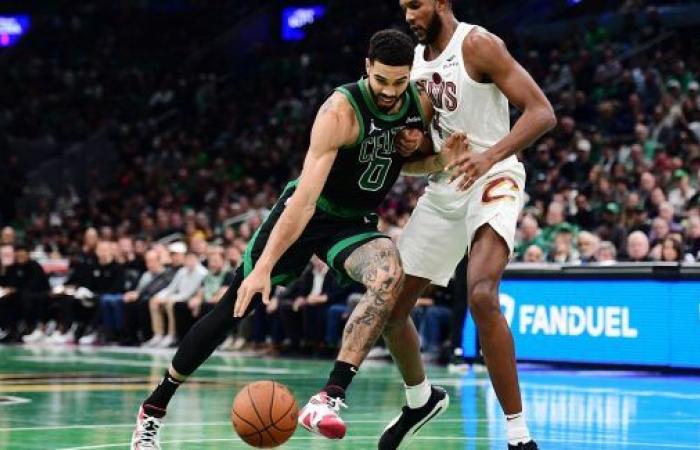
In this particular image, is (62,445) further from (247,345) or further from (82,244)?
(82,244)

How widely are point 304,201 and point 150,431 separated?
4.69ft

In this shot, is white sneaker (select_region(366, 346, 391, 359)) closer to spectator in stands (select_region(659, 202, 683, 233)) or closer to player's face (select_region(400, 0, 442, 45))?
spectator in stands (select_region(659, 202, 683, 233))

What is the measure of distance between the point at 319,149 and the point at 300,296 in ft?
35.9

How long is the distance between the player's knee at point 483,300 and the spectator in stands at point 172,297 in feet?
41.7

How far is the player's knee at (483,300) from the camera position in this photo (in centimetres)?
683

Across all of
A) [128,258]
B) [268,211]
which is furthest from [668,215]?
[128,258]

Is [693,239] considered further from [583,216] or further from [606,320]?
[583,216]

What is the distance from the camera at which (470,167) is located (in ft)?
22.0

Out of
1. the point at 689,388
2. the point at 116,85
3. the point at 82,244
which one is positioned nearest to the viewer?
the point at 689,388

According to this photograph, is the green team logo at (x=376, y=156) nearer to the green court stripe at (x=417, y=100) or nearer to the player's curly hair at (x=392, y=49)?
the green court stripe at (x=417, y=100)

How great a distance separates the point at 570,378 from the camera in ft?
45.2

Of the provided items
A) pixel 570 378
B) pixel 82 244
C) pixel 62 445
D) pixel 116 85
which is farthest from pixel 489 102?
pixel 116 85

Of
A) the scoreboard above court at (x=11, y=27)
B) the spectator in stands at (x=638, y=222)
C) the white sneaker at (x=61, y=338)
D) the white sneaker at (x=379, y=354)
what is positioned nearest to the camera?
the spectator in stands at (x=638, y=222)

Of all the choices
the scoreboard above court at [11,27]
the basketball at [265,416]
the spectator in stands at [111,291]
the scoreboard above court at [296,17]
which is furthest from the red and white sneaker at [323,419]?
the scoreboard above court at [11,27]
